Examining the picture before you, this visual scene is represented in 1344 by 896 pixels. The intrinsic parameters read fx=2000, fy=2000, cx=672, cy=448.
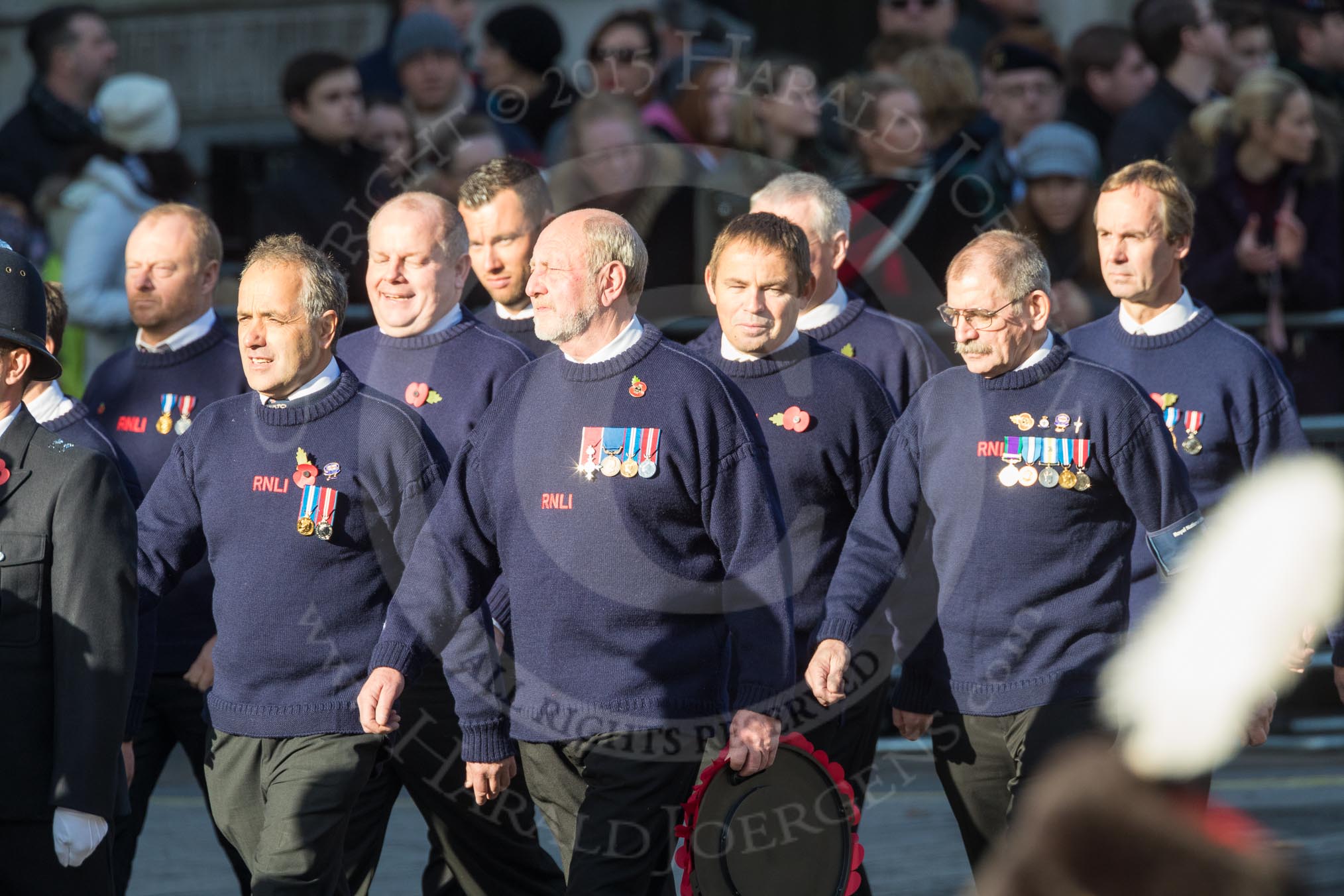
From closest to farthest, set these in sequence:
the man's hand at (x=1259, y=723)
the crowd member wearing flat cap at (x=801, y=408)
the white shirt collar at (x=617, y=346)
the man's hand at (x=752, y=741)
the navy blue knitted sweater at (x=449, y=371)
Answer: the man's hand at (x=752, y=741) < the white shirt collar at (x=617, y=346) < the man's hand at (x=1259, y=723) < the crowd member wearing flat cap at (x=801, y=408) < the navy blue knitted sweater at (x=449, y=371)

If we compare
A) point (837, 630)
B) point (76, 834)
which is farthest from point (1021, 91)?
point (76, 834)

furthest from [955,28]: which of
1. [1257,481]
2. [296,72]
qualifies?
[1257,481]

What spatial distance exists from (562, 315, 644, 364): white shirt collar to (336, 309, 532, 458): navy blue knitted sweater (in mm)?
872

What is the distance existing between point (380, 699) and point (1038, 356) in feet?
6.73

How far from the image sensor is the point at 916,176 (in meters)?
8.54

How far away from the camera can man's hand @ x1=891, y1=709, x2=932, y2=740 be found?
5938mm

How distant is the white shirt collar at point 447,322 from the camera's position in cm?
Result: 646

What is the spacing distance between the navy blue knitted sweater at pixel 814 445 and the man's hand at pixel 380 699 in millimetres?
1371

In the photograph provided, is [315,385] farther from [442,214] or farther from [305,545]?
[442,214]

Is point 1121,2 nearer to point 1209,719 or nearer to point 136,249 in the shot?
point 136,249

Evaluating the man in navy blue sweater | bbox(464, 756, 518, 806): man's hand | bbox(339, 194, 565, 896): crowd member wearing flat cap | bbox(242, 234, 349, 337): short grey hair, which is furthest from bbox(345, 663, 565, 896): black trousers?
the man in navy blue sweater

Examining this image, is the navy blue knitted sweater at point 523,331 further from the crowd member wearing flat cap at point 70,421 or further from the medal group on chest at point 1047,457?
the medal group on chest at point 1047,457

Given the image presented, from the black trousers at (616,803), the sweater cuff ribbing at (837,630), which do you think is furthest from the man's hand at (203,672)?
the sweater cuff ribbing at (837,630)

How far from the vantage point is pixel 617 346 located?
5391mm
